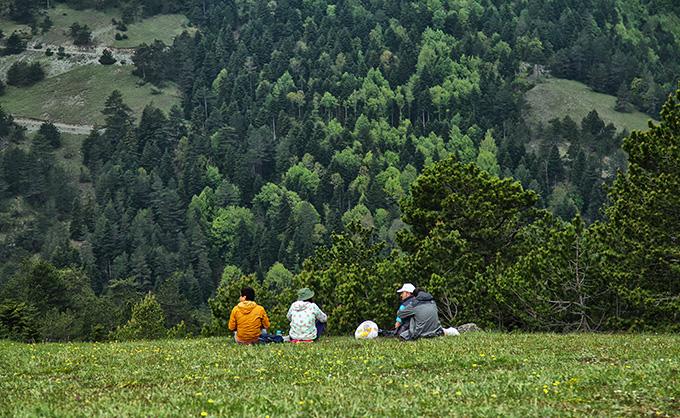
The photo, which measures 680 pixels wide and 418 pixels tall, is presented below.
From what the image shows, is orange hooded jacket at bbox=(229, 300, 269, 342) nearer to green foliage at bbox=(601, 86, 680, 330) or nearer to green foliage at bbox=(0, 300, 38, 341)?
green foliage at bbox=(601, 86, 680, 330)

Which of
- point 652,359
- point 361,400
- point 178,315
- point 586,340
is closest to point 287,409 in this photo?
point 361,400

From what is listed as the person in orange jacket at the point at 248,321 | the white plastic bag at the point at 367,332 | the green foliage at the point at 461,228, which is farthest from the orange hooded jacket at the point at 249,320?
the green foliage at the point at 461,228

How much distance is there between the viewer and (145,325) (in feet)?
402

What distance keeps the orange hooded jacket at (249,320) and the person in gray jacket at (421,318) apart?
5.19 m

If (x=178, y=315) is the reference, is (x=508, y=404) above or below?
above

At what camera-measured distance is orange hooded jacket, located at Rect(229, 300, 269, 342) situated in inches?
1069

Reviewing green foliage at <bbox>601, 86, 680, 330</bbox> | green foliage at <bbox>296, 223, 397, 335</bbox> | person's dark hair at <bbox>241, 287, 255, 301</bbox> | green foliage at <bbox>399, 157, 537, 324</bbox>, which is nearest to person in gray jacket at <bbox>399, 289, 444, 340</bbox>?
person's dark hair at <bbox>241, 287, 255, 301</bbox>

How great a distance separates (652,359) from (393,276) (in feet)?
114

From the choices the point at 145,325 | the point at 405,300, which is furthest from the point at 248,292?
the point at 145,325

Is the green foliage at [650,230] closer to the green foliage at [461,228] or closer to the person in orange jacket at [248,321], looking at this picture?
the green foliage at [461,228]

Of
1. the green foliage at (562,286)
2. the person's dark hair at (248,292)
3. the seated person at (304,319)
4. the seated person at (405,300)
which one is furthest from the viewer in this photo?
the green foliage at (562,286)

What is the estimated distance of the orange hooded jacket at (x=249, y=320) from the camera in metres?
27.2

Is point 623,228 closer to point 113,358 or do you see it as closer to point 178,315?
point 113,358

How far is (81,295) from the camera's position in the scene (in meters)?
157
